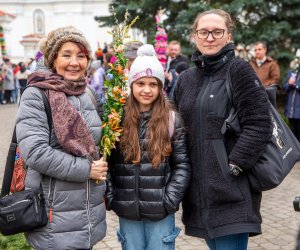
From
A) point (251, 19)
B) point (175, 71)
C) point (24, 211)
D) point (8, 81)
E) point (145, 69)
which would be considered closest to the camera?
point (24, 211)

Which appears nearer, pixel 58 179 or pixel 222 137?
pixel 58 179

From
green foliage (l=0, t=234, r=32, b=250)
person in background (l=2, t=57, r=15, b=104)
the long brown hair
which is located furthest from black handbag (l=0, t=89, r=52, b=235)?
person in background (l=2, t=57, r=15, b=104)

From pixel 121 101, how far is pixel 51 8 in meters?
57.0

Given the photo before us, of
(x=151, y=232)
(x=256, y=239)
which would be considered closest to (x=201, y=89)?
(x=151, y=232)

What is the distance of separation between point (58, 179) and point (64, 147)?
0.20 metres

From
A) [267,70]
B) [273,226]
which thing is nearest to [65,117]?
[273,226]

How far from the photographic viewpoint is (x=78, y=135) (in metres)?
2.98

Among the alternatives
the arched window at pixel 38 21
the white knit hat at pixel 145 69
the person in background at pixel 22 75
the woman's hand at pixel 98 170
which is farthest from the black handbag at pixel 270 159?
the arched window at pixel 38 21

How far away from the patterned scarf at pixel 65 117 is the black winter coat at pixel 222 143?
715mm

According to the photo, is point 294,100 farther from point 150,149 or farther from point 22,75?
point 22,75

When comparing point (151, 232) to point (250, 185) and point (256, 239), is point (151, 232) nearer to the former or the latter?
point (250, 185)

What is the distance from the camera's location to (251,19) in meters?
11.7

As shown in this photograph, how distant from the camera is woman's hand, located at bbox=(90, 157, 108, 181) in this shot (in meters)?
3.04

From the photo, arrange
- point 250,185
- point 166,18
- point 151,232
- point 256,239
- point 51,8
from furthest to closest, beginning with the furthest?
point 51,8
point 166,18
point 256,239
point 151,232
point 250,185
